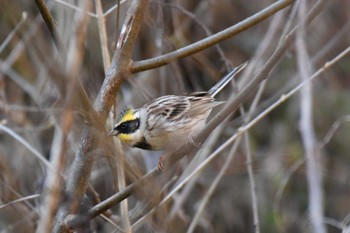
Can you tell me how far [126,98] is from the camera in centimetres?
472

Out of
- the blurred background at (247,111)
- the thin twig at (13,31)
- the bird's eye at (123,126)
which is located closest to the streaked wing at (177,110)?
the bird's eye at (123,126)

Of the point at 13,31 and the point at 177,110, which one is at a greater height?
the point at 13,31

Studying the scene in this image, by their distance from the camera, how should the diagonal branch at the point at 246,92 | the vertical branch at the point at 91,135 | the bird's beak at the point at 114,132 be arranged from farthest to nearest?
1. the bird's beak at the point at 114,132
2. the vertical branch at the point at 91,135
3. the diagonal branch at the point at 246,92

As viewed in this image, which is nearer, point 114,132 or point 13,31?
point 13,31

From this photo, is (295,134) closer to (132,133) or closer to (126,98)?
(126,98)

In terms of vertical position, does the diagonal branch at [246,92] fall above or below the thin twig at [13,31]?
below

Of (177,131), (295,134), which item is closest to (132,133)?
(177,131)

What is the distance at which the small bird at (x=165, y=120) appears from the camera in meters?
3.14

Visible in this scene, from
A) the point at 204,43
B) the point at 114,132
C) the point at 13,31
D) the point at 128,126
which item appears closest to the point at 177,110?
the point at 128,126

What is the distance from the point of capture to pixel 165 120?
11.1 ft

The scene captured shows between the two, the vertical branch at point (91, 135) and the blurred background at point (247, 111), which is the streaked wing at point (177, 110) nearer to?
the vertical branch at point (91, 135)

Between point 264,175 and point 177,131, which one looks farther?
point 264,175

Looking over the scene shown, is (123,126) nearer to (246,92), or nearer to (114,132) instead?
(114,132)

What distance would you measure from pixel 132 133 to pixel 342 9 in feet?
9.79
